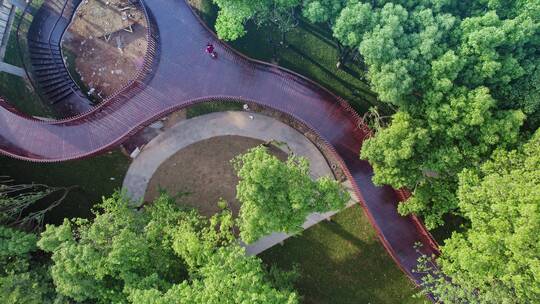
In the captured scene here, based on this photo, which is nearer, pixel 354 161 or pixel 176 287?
pixel 176 287

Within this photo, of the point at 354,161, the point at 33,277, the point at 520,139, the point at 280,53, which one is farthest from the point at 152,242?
the point at 520,139

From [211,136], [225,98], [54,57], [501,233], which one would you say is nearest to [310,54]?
[225,98]

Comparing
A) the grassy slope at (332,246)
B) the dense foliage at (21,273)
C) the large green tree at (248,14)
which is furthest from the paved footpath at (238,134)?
the dense foliage at (21,273)

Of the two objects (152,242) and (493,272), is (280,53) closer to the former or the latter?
(152,242)

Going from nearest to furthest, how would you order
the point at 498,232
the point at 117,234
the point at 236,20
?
the point at 498,232, the point at 117,234, the point at 236,20

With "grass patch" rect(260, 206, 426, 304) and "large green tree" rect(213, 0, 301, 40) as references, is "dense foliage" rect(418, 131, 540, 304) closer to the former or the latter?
"grass patch" rect(260, 206, 426, 304)

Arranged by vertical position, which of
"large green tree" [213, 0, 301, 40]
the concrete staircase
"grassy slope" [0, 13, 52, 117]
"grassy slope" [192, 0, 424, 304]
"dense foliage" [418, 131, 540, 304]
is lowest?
"dense foliage" [418, 131, 540, 304]

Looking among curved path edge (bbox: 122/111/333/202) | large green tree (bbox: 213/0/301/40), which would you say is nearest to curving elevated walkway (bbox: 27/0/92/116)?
curved path edge (bbox: 122/111/333/202)

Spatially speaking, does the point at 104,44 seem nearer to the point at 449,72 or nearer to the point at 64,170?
the point at 64,170
